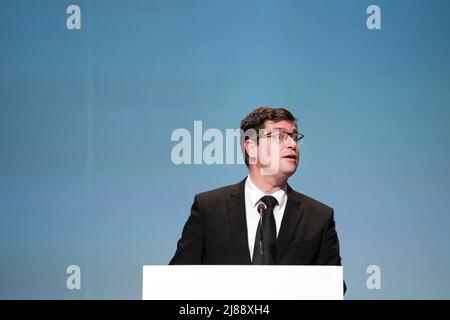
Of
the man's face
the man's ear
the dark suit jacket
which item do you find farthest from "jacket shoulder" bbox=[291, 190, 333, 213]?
the man's ear

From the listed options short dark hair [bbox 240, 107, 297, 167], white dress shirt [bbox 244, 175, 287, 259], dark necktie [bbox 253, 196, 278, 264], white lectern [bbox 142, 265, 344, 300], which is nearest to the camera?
white lectern [bbox 142, 265, 344, 300]

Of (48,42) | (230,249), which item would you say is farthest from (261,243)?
(48,42)

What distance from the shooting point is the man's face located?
2879 millimetres

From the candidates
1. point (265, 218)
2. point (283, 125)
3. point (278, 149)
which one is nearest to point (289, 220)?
point (265, 218)

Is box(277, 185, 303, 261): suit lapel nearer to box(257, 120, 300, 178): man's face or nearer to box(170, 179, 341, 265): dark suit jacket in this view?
box(170, 179, 341, 265): dark suit jacket

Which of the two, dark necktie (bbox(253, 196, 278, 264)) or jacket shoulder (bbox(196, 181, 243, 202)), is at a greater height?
jacket shoulder (bbox(196, 181, 243, 202))

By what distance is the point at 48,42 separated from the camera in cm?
360

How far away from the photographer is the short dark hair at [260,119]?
2.93 metres

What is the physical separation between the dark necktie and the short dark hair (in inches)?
15.8

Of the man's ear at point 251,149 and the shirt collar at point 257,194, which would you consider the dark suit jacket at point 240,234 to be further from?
the man's ear at point 251,149

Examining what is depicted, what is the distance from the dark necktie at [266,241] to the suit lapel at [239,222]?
44 mm

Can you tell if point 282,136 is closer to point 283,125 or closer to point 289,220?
point 283,125

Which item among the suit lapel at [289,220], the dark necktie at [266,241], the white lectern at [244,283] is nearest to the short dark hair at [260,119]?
the suit lapel at [289,220]
